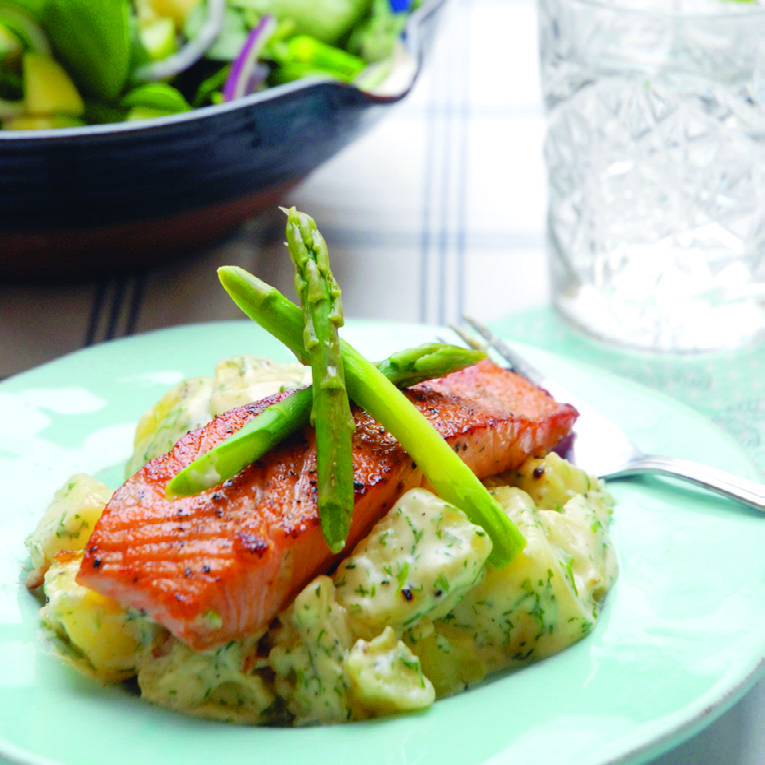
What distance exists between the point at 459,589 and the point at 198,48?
7.87 ft

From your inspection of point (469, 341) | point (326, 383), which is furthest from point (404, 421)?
point (469, 341)

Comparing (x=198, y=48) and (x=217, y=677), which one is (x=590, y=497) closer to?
(x=217, y=677)

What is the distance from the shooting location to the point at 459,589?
1778 millimetres

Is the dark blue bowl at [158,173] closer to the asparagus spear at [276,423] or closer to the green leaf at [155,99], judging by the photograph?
the green leaf at [155,99]

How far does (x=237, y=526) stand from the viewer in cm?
179

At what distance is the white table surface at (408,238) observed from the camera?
3.52 m

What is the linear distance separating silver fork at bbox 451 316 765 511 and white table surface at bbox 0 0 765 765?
1053 mm

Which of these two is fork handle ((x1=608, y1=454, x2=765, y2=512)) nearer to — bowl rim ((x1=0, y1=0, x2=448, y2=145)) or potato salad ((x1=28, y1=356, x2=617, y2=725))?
potato salad ((x1=28, y1=356, x2=617, y2=725))

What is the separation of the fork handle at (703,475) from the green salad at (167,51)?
179 centimetres

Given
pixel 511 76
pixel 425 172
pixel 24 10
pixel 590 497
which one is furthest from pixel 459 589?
pixel 511 76

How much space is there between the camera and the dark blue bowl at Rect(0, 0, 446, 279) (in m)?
2.80

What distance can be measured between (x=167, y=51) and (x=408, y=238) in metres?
1.17

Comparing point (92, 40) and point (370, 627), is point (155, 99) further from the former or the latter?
point (370, 627)

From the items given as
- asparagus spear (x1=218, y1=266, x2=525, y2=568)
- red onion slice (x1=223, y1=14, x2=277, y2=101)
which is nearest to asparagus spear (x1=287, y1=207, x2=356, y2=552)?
asparagus spear (x1=218, y1=266, x2=525, y2=568)
